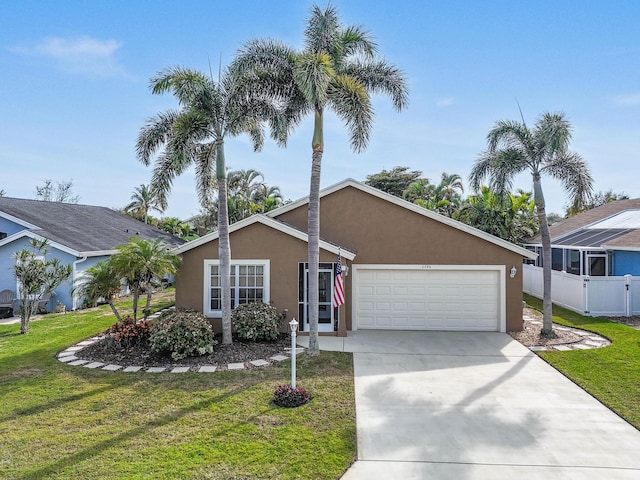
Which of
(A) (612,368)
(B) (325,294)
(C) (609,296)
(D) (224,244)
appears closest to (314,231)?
(D) (224,244)

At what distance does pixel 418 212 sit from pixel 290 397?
8.66m

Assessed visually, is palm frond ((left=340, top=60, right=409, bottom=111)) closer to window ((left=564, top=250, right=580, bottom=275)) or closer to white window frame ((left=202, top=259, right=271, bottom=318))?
white window frame ((left=202, top=259, right=271, bottom=318))

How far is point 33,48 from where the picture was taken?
13242mm

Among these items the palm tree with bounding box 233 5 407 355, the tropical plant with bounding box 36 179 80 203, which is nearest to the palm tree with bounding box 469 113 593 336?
the palm tree with bounding box 233 5 407 355

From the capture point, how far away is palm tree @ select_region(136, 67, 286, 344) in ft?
35.1

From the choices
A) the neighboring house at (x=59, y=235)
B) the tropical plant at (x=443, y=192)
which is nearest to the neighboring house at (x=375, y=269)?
the neighboring house at (x=59, y=235)

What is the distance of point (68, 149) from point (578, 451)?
29.6m

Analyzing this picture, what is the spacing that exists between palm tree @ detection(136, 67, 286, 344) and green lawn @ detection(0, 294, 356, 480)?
10.9 feet

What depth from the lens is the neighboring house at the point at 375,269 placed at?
1322 centimetres

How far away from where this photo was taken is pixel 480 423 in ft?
23.0

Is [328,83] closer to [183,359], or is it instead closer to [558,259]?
[183,359]

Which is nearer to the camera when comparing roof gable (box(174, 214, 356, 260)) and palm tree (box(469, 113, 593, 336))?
palm tree (box(469, 113, 593, 336))

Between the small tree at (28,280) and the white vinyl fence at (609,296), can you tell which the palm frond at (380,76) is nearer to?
the white vinyl fence at (609,296)

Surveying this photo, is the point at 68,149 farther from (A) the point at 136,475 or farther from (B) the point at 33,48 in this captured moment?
(A) the point at 136,475
